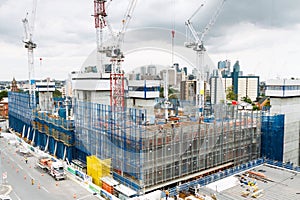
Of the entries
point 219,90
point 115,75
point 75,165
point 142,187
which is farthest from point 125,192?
point 219,90

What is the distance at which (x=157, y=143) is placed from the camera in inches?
702

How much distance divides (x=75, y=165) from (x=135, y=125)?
32.4ft

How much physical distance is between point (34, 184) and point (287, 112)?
2398 cm

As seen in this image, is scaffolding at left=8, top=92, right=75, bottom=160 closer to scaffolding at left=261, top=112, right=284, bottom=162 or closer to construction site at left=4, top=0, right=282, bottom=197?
construction site at left=4, top=0, right=282, bottom=197

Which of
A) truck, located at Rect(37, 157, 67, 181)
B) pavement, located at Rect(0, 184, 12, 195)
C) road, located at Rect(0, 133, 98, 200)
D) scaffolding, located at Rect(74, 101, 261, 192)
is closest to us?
scaffolding, located at Rect(74, 101, 261, 192)

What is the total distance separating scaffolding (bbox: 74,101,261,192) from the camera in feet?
57.8

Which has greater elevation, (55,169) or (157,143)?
(157,143)

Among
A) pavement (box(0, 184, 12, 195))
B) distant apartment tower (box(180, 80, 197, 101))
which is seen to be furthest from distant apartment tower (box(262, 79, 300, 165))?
distant apartment tower (box(180, 80, 197, 101))

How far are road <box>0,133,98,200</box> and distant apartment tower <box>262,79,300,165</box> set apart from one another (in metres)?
17.8

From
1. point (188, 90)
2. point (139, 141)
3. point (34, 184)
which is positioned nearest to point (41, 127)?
point (34, 184)

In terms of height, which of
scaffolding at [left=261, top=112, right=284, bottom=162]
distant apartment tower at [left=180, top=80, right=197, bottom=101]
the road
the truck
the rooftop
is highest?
distant apartment tower at [left=180, top=80, right=197, bottom=101]

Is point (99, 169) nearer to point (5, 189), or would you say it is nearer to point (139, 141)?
point (139, 141)

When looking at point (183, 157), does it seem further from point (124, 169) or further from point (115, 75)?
point (115, 75)

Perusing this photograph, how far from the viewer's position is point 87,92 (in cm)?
3562
